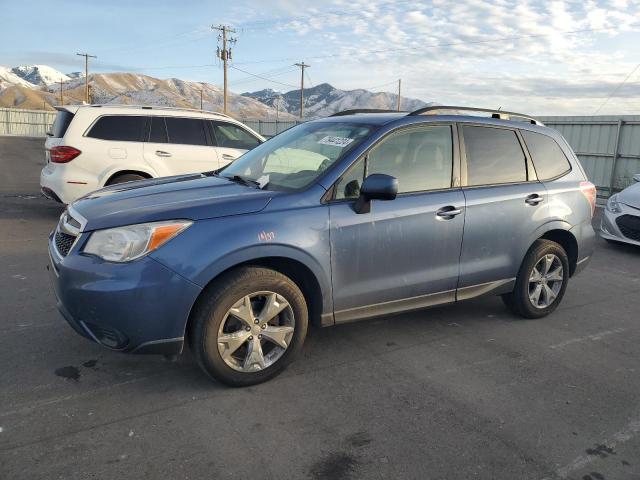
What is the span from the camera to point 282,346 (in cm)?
348

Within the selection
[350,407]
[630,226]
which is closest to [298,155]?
[350,407]

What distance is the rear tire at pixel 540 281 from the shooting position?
186 inches

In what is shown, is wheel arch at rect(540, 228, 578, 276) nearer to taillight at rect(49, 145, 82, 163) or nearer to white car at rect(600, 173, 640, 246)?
white car at rect(600, 173, 640, 246)

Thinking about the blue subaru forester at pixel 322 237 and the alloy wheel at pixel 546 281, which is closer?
the blue subaru forester at pixel 322 237

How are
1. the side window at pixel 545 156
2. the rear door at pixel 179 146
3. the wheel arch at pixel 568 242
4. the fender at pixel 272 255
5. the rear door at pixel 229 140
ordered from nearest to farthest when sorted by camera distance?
the fender at pixel 272 255 < the side window at pixel 545 156 < the wheel arch at pixel 568 242 < the rear door at pixel 179 146 < the rear door at pixel 229 140

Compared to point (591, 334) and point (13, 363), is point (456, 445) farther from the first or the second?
point (13, 363)

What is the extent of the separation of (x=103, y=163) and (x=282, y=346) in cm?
571

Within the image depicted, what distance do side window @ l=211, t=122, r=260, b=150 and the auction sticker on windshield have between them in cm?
517

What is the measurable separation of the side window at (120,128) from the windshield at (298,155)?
4.28m

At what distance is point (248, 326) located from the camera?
132 inches

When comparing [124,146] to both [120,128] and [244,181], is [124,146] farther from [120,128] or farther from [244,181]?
[244,181]

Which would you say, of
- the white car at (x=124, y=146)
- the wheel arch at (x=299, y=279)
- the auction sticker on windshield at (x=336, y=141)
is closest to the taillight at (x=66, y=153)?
the white car at (x=124, y=146)

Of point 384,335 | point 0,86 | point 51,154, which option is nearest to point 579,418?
point 384,335

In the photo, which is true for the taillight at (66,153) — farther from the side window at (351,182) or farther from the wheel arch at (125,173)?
the side window at (351,182)
